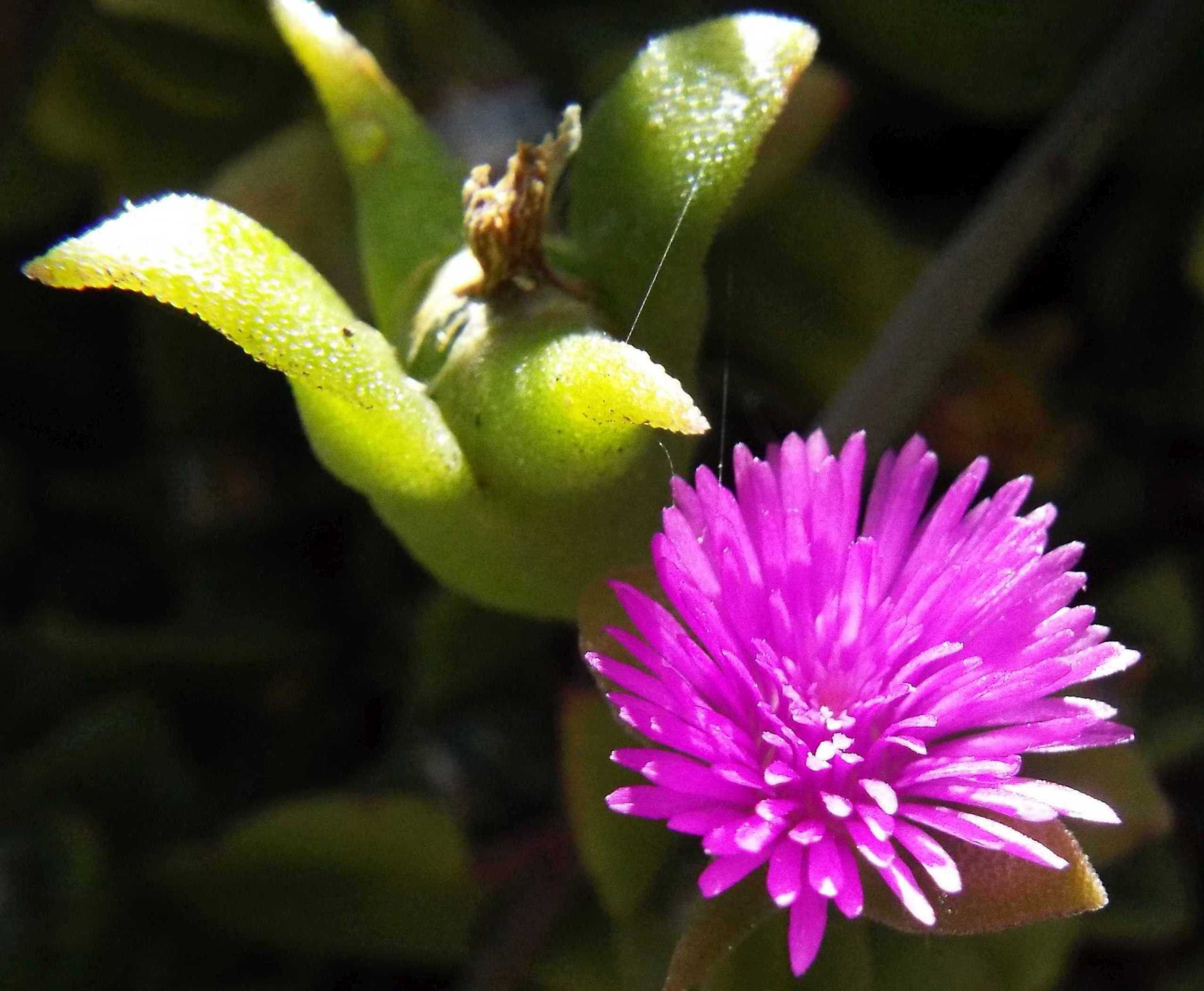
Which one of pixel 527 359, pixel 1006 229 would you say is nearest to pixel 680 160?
pixel 527 359

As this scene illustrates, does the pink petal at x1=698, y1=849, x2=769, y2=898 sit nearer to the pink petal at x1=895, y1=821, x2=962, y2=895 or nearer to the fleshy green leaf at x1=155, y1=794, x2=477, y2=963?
the pink petal at x1=895, y1=821, x2=962, y2=895

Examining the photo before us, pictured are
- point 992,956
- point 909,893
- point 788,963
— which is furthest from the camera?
point 992,956

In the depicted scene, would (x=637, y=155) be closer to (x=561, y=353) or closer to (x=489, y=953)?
(x=561, y=353)

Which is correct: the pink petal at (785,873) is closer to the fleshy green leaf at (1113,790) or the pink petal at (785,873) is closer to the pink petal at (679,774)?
the pink petal at (679,774)

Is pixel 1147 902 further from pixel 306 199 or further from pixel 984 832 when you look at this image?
pixel 306 199

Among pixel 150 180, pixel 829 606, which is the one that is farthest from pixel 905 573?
pixel 150 180

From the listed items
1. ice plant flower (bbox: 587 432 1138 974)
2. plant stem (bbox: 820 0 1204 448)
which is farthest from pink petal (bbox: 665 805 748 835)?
plant stem (bbox: 820 0 1204 448)
